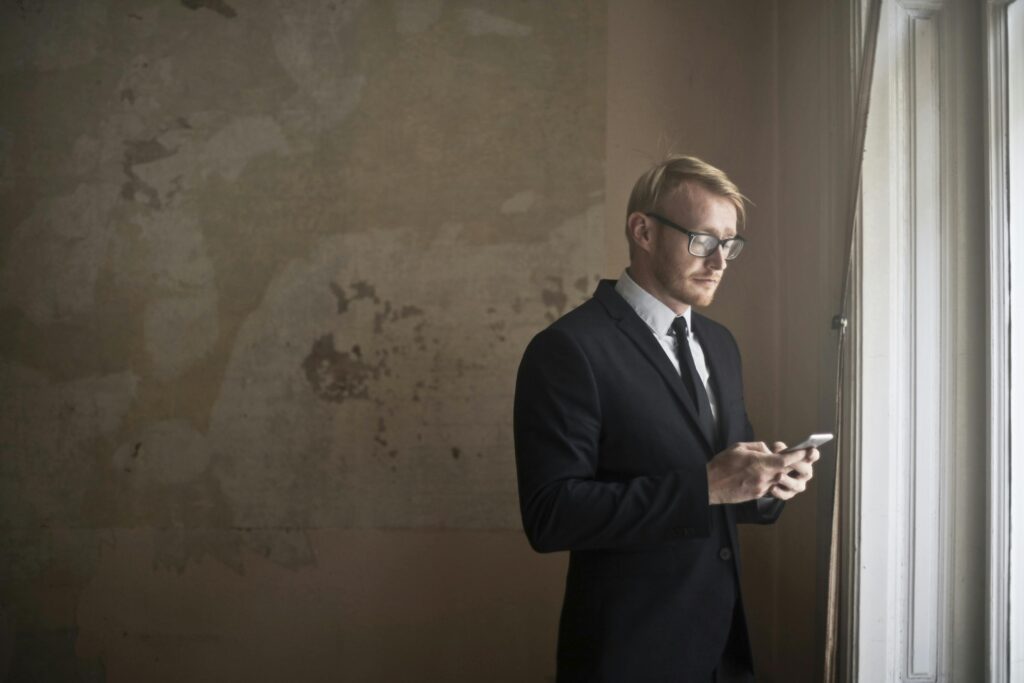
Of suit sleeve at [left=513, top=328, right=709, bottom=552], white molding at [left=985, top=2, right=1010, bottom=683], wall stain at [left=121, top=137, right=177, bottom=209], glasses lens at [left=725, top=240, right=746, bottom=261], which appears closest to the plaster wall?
wall stain at [left=121, top=137, right=177, bottom=209]

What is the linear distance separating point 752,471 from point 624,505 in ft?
0.88

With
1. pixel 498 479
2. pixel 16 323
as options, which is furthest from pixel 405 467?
pixel 16 323

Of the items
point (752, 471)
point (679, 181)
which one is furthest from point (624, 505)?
point (679, 181)

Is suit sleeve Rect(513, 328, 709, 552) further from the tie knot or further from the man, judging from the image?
the tie knot

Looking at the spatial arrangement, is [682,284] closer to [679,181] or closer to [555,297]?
[679,181]

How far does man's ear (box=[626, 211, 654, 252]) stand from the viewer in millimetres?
1716

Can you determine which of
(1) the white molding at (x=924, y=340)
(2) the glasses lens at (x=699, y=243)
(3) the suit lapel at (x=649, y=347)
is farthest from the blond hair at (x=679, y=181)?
(1) the white molding at (x=924, y=340)

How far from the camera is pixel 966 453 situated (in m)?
1.85

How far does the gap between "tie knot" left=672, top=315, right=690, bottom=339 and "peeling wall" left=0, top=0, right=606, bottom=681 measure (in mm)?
931

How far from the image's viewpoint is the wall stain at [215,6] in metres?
2.79

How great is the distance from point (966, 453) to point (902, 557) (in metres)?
0.32

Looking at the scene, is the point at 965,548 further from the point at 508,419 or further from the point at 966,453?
the point at 508,419

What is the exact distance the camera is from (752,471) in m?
1.45

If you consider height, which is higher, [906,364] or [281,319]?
[281,319]
